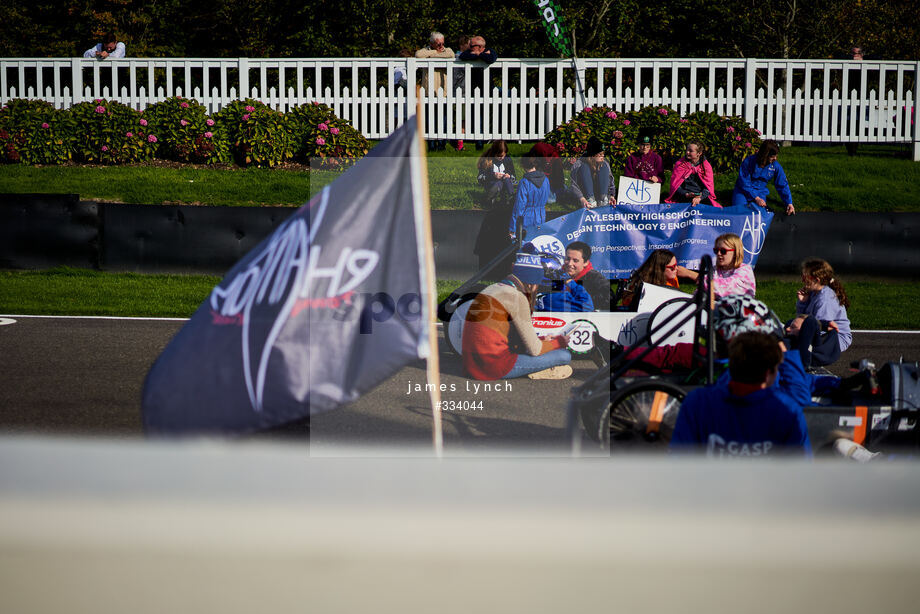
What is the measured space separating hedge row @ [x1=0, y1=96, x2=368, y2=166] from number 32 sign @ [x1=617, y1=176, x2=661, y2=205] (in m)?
5.73

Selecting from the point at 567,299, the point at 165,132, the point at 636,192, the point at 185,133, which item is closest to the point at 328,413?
the point at 567,299

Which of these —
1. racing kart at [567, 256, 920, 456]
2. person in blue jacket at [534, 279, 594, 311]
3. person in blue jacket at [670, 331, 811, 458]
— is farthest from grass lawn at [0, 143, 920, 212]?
person in blue jacket at [670, 331, 811, 458]

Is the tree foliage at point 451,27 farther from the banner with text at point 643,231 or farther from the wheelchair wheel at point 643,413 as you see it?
the wheelchair wheel at point 643,413

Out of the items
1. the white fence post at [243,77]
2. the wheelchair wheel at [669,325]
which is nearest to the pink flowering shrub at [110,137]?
the white fence post at [243,77]

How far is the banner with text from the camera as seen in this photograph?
11609mm

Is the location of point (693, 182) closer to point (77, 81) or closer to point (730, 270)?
point (730, 270)

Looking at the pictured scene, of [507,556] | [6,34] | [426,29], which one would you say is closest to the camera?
[507,556]

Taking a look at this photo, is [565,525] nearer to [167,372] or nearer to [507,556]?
[507,556]

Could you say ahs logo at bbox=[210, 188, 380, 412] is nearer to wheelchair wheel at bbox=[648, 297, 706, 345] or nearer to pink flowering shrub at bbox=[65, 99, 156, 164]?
wheelchair wheel at bbox=[648, 297, 706, 345]

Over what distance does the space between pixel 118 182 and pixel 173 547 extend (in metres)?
15.3

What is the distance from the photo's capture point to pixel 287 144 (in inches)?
666

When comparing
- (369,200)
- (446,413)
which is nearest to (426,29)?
(446,413)

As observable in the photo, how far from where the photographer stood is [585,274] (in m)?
9.30

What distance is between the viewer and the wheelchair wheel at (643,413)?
530 centimetres
